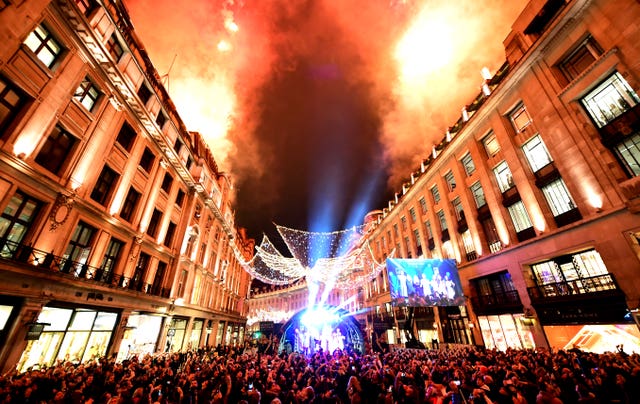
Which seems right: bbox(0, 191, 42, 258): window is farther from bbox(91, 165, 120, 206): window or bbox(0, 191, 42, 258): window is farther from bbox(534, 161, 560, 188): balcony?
bbox(534, 161, 560, 188): balcony

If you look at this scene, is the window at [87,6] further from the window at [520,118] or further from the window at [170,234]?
the window at [520,118]

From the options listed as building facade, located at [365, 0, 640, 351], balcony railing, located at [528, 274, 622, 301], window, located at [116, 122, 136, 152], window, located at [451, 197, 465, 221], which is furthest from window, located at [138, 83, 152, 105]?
balcony railing, located at [528, 274, 622, 301]

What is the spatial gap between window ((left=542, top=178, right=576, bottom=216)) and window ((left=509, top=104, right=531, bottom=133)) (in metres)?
5.07

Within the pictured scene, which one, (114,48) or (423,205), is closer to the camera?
(114,48)

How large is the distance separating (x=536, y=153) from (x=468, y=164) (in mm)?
7173

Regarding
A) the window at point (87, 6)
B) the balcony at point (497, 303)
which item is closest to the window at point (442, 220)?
the balcony at point (497, 303)

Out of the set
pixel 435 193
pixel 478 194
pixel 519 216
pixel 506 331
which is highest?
pixel 435 193

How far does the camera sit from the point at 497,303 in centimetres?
1967

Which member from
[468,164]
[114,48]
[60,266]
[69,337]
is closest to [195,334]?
[69,337]

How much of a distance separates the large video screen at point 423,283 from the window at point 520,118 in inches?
492

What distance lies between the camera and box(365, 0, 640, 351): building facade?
43.3ft

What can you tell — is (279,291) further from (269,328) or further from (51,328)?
(51,328)

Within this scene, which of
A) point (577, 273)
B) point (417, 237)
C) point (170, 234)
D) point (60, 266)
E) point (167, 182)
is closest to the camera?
point (60, 266)

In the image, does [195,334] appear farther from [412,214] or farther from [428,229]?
[412,214]
